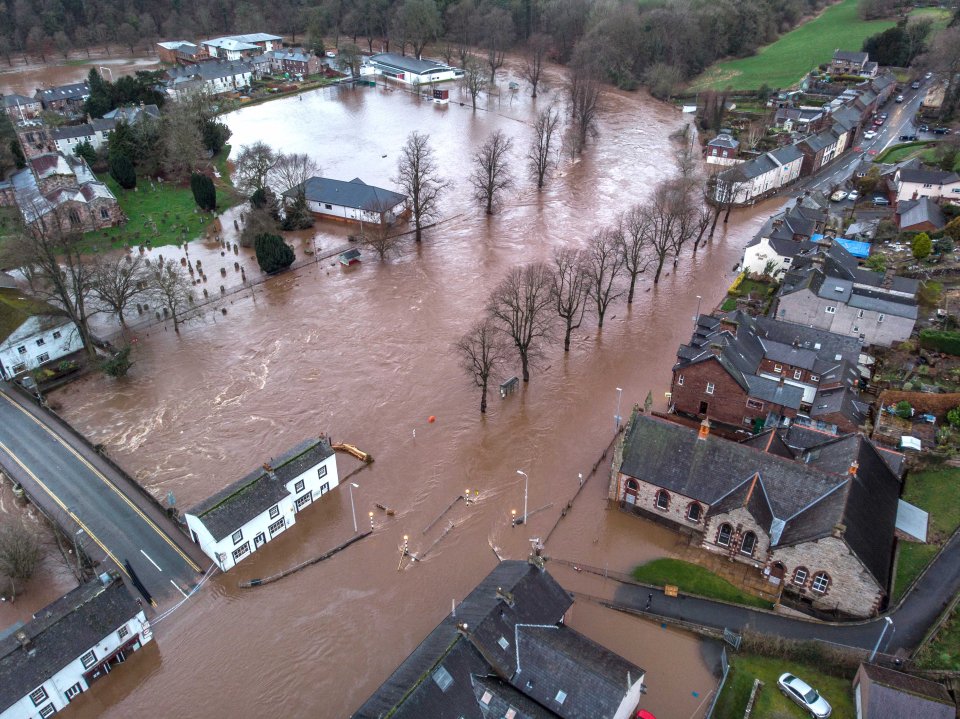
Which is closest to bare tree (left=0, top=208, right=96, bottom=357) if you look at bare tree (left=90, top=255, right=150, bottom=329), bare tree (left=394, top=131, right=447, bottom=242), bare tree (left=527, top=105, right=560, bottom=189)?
bare tree (left=90, top=255, right=150, bottom=329)

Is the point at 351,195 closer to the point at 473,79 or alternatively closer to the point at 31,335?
the point at 31,335

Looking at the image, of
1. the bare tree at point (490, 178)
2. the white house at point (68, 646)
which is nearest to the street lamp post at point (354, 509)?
the white house at point (68, 646)

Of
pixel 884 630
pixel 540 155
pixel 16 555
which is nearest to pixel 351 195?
pixel 540 155

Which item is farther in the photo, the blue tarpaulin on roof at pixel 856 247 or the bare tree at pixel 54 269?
the blue tarpaulin on roof at pixel 856 247

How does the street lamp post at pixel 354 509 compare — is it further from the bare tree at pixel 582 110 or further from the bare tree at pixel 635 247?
the bare tree at pixel 582 110

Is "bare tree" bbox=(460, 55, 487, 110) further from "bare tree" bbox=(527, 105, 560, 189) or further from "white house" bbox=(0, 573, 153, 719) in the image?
"white house" bbox=(0, 573, 153, 719)

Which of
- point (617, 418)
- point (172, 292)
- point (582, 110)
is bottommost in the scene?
point (617, 418)

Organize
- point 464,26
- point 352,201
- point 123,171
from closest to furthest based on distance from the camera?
Result: point 352,201, point 123,171, point 464,26
